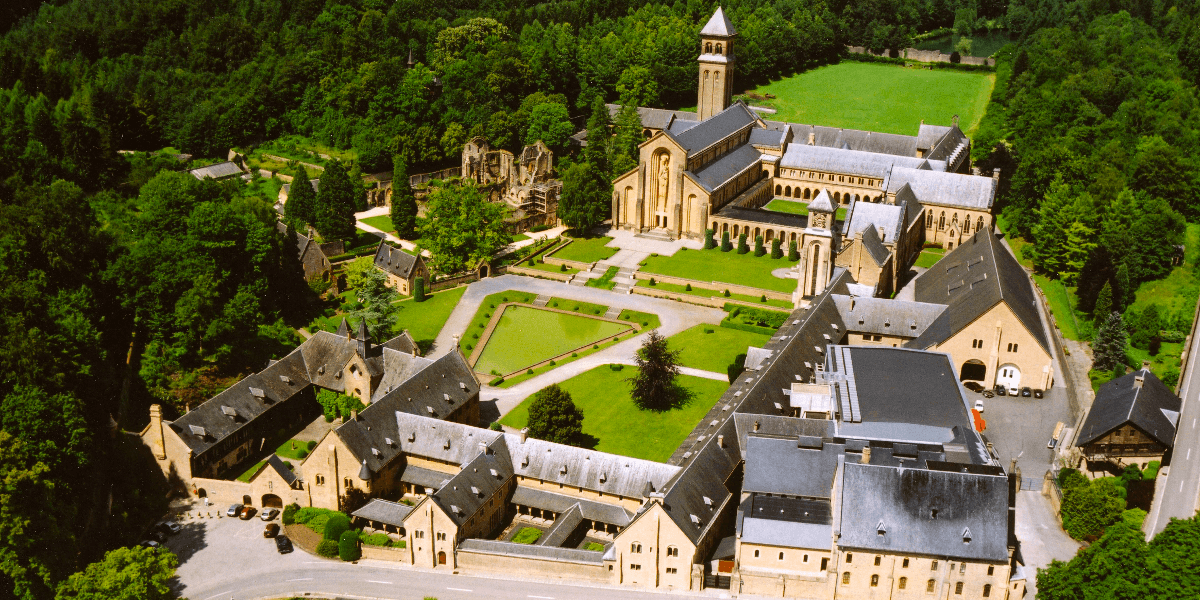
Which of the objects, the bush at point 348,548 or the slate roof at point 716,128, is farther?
the slate roof at point 716,128

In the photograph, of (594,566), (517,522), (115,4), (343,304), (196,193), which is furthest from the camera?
(115,4)

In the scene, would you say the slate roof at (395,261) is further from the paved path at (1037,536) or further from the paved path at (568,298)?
the paved path at (1037,536)

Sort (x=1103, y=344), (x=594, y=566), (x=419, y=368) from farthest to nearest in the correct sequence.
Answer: (x=1103, y=344) < (x=419, y=368) < (x=594, y=566)

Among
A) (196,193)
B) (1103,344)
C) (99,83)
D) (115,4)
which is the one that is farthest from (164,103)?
(1103,344)

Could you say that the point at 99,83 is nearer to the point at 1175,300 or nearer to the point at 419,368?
the point at 419,368

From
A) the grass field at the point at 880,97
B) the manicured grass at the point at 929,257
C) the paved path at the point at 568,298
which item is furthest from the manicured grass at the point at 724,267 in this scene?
the grass field at the point at 880,97

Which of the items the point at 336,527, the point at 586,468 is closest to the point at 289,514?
the point at 336,527

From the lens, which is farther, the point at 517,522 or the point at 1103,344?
the point at 1103,344
